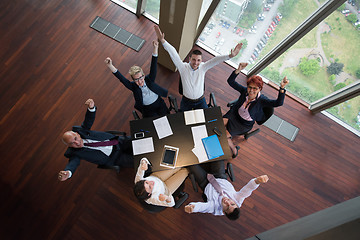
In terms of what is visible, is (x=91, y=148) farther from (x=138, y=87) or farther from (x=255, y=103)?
(x=255, y=103)

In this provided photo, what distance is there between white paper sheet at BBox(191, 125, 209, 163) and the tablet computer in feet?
0.79

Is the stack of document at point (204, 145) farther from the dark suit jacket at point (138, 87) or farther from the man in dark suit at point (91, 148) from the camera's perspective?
the man in dark suit at point (91, 148)

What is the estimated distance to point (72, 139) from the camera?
223cm

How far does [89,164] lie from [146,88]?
67.9 inches

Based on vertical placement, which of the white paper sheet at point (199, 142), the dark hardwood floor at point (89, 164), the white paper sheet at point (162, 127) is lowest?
the dark hardwood floor at point (89, 164)

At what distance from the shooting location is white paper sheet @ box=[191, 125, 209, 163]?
8.32ft

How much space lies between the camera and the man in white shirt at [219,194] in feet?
7.18

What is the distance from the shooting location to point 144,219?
320cm

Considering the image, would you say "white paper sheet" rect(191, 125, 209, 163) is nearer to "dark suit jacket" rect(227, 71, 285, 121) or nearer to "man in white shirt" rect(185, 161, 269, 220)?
"man in white shirt" rect(185, 161, 269, 220)

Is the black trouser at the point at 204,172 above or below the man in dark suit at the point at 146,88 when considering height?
below

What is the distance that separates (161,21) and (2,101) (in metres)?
3.28

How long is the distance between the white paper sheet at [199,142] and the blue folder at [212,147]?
45 mm

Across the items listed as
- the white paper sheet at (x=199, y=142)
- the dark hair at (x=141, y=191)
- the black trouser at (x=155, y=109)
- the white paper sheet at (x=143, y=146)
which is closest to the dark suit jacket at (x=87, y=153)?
the white paper sheet at (x=143, y=146)

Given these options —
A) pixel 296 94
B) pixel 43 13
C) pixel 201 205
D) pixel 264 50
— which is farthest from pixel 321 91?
pixel 43 13
